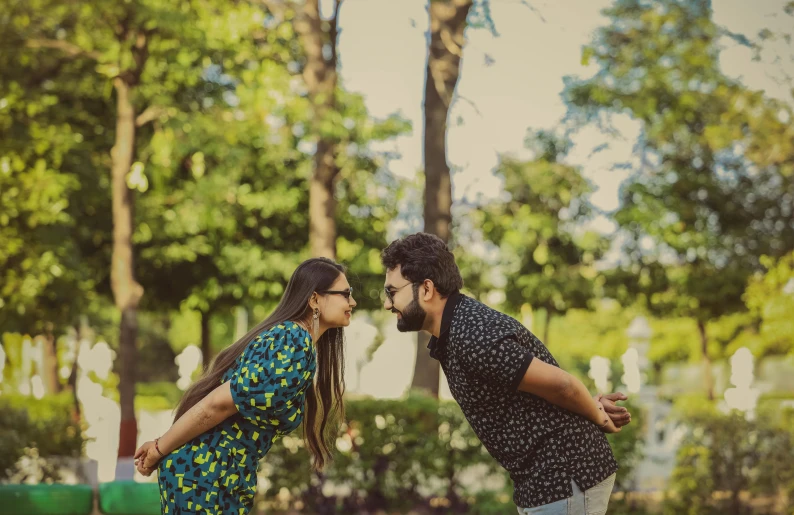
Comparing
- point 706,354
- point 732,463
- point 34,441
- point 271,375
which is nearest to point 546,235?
point 706,354

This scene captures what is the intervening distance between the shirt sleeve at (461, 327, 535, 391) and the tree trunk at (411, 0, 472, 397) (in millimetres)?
9492

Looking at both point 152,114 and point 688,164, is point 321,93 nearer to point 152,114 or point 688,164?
point 152,114

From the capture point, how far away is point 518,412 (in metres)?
3.42

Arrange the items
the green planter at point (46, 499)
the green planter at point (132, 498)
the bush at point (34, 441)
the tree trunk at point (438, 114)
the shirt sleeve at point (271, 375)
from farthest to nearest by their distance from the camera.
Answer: the tree trunk at point (438, 114) → the bush at point (34, 441) → the green planter at point (46, 499) → the green planter at point (132, 498) → the shirt sleeve at point (271, 375)

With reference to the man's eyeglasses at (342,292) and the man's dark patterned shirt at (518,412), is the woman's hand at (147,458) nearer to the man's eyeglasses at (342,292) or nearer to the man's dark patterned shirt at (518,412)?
the man's eyeglasses at (342,292)

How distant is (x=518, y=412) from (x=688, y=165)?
19.1m

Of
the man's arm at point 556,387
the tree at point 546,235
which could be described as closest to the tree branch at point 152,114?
the tree at point 546,235

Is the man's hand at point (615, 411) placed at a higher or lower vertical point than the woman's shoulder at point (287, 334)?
lower

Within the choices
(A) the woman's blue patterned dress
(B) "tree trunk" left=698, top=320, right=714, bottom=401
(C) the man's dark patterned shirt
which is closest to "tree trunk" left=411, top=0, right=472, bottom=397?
(C) the man's dark patterned shirt

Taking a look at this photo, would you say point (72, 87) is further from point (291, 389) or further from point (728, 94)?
point (291, 389)

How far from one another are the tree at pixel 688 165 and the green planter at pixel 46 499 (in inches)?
486

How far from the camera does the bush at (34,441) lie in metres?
10.8

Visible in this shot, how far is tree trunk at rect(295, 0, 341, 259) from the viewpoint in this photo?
44.6ft

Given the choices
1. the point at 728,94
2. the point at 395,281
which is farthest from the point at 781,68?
the point at 395,281
